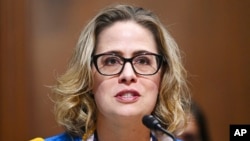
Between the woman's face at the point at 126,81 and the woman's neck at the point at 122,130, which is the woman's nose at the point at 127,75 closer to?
the woman's face at the point at 126,81

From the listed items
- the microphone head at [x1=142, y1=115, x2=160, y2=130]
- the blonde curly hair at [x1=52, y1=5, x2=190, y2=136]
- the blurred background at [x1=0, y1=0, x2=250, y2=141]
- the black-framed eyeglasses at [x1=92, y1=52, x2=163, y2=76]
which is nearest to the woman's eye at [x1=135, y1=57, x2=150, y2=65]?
the black-framed eyeglasses at [x1=92, y1=52, x2=163, y2=76]

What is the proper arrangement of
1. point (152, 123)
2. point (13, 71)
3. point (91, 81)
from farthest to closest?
point (13, 71) → point (91, 81) → point (152, 123)

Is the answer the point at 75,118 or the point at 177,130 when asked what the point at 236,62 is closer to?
the point at 177,130

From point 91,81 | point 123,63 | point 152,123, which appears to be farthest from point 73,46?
point 152,123

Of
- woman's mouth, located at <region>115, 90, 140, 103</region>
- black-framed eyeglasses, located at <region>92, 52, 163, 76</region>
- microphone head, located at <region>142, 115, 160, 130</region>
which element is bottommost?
microphone head, located at <region>142, 115, 160, 130</region>

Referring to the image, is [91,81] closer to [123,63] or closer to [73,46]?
[123,63]

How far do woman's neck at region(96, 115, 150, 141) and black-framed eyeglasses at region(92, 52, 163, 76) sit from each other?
0.43ft

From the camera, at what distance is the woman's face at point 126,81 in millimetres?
1231

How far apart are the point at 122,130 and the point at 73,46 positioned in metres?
0.70

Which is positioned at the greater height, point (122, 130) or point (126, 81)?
point (126, 81)

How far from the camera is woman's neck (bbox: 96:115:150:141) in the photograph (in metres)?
1.27

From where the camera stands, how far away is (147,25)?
1360mm

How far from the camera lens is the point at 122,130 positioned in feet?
4.26

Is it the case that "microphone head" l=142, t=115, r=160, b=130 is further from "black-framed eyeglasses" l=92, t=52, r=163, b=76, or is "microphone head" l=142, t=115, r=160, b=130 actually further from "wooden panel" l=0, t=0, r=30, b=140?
"wooden panel" l=0, t=0, r=30, b=140
